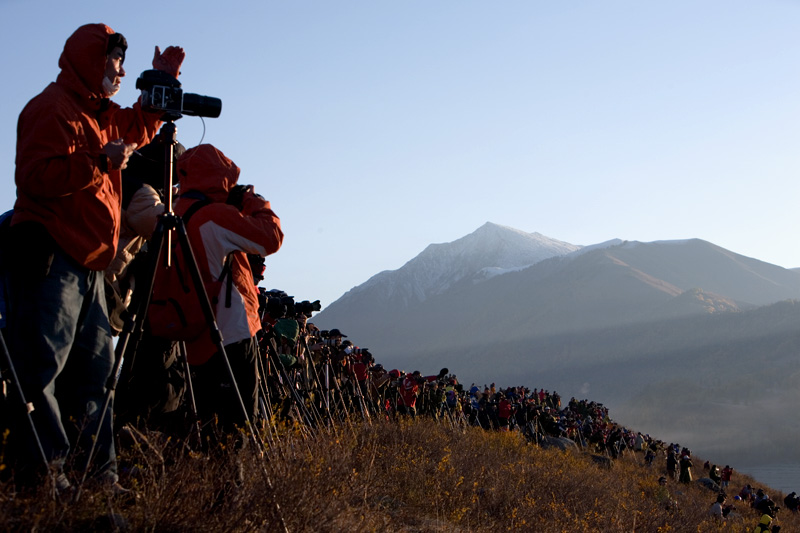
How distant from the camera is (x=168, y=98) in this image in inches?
155

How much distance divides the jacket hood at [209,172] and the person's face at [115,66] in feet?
2.81

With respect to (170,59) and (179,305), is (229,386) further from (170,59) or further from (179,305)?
(170,59)

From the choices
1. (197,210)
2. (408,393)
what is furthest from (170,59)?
(408,393)

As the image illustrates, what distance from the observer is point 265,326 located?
298 inches

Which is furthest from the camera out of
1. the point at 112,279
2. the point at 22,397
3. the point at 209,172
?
the point at 209,172

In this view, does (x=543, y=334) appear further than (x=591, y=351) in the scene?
Yes

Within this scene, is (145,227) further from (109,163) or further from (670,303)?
(670,303)

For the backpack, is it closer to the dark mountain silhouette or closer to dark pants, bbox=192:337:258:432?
dark pants, bbox=192:337:258:432

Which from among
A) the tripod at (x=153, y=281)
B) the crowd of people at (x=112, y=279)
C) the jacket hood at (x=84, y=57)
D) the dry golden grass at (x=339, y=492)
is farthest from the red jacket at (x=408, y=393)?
the jacket hood at (x=84, y=57)

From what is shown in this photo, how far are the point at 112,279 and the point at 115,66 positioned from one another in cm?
121

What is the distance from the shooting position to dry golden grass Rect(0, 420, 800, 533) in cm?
328

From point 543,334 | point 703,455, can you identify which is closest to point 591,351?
point 543,334

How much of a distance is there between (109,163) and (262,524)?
1638mm

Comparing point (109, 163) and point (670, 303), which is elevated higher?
point (670, 303)
